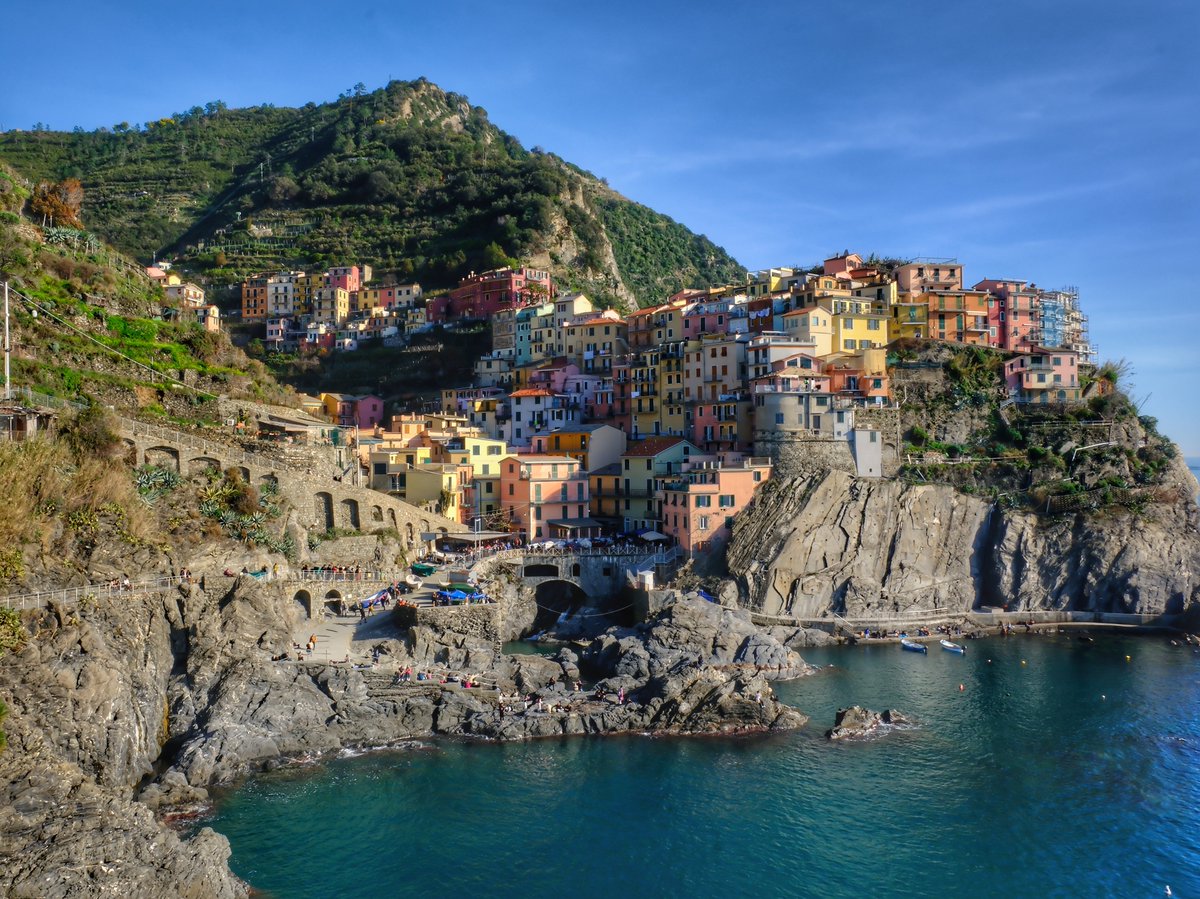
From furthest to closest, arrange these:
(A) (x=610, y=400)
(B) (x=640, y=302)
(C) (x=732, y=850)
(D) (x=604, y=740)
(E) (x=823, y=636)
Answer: (B) (x=640, y=302), (A) (x=610, y=400), (E) (x=823, y=636), (D) (x=604, y=740), (C) (x=732, y=850)

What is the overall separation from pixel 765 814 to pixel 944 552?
92.1 ft

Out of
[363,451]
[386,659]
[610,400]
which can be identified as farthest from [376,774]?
[610,400]

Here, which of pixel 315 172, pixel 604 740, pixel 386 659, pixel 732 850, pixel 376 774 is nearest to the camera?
pixel 732 850

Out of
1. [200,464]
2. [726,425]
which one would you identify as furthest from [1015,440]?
[200,464]

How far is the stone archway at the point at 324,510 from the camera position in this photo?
1715 inches

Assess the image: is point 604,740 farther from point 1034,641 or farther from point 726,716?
point 1034,641

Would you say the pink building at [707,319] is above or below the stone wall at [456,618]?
above

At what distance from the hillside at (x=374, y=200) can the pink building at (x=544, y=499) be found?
42910mm

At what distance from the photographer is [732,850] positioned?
25.4 meters

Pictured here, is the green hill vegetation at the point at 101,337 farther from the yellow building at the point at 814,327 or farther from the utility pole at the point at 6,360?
the yellow building at the point at 814,327

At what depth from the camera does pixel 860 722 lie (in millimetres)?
33562

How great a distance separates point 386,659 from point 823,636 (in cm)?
2148

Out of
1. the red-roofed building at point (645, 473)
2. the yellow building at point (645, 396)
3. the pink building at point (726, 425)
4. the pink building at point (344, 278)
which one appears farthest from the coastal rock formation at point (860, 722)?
the pink building at point (344, 278)

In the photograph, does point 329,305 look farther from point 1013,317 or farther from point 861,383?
point 1013,317
